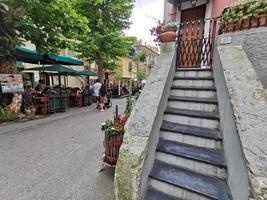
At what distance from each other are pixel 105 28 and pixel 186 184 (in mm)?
14789

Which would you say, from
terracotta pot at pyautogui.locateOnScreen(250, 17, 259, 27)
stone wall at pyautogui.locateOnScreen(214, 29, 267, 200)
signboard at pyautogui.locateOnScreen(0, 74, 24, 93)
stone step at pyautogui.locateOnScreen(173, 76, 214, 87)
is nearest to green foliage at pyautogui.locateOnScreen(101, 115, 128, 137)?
stone step at pyautogui.locateOnScreen(173, 76, 214, 87)

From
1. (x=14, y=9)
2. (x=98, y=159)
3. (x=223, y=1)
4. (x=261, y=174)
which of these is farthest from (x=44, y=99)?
(x=261, y=174)

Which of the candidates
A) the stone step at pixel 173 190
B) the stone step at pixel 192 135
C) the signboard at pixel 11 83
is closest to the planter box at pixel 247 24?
the stone step at pixel 192 135

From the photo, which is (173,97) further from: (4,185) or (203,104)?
(4,185)

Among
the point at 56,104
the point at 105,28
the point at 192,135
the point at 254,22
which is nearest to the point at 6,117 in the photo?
the point at 56,104

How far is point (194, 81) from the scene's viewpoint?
3.73m

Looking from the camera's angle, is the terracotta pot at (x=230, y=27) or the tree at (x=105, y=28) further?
the tree at (x=105, y=28)

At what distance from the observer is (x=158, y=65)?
351 cm

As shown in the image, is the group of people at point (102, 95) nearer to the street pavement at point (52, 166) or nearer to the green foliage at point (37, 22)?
the green foliage at point (37, 22)

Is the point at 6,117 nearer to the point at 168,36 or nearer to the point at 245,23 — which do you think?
the point at 168,36

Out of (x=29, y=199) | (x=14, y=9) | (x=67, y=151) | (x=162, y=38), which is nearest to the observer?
(x=29, y=199)

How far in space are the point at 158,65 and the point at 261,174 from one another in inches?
97.6

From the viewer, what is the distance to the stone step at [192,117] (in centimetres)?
285

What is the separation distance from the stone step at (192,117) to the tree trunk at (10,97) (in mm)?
7106
